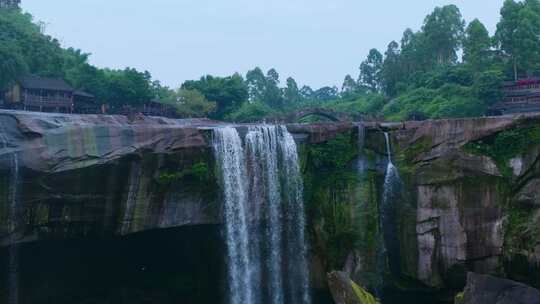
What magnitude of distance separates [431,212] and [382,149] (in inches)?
131

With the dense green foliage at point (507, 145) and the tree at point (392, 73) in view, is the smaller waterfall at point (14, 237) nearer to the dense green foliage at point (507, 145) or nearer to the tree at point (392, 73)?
the dense green foliage at point (507, 145)

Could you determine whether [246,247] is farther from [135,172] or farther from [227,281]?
[135,172]

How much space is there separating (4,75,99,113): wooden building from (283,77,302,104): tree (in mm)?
37635

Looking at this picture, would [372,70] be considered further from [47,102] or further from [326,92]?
[47,102]

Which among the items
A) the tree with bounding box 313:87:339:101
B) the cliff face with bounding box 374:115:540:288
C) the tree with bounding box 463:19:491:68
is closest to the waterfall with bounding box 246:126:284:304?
the cliff face with bounding box 374:115:540:288

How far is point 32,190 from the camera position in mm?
18172

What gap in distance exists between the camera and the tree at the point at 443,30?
47125 mm

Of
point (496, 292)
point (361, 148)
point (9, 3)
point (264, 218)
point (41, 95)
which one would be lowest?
point (496, 292)

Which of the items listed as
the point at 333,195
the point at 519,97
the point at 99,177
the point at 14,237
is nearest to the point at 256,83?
the point at 519,97

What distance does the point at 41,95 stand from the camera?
30.6 metres

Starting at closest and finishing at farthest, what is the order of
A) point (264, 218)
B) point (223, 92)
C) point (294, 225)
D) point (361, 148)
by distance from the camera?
1. point (264, 218)
2. point (294, 225)
3. point (361, 148)
4. point (223, 92)

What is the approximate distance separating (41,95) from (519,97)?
2927cm

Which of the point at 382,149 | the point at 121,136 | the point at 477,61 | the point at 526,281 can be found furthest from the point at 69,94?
the point at 477,61

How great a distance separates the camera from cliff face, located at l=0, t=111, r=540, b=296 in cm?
1827
